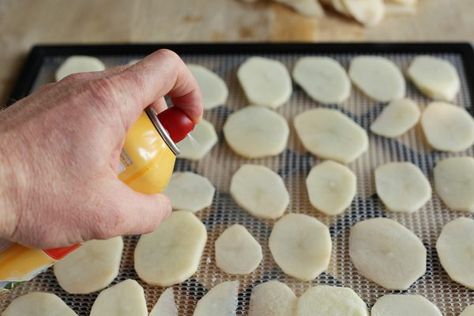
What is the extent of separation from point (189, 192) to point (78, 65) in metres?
0.41

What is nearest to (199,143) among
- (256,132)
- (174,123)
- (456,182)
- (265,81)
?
(256,132)

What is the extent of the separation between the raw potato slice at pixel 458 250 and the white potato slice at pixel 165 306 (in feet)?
1.38

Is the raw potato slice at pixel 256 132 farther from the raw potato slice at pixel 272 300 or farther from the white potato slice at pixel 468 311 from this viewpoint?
the white potato slice at pixel 468 311

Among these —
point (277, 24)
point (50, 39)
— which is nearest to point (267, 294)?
point (277, 24)

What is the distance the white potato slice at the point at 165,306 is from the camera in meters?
0.89

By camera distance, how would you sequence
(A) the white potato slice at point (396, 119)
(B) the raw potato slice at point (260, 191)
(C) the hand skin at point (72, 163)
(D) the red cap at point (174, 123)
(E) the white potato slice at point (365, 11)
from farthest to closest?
1. (E) the white potato slice at point (365, 11)
2. (A) the white potato slice at point (396, 119)
3. (B) the raw potato slice at point (260, 191)
4. (D) the red cap at point (174, 123)
5. (C) the hand skin at point (72, 163)

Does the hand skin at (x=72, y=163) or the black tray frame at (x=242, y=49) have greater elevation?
the hand skin at (x=72, y=163)

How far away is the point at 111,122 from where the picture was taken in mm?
678

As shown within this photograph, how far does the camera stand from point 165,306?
900 mm

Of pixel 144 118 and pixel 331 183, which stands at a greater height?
pixel 144 118

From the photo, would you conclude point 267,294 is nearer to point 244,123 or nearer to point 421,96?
point 244,123

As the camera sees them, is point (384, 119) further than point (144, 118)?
Yes

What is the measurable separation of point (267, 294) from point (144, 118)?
0.34m

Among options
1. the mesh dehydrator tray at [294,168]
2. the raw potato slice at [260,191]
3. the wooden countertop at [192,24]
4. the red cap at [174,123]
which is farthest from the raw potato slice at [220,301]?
the wooden countertop at [192,24]
